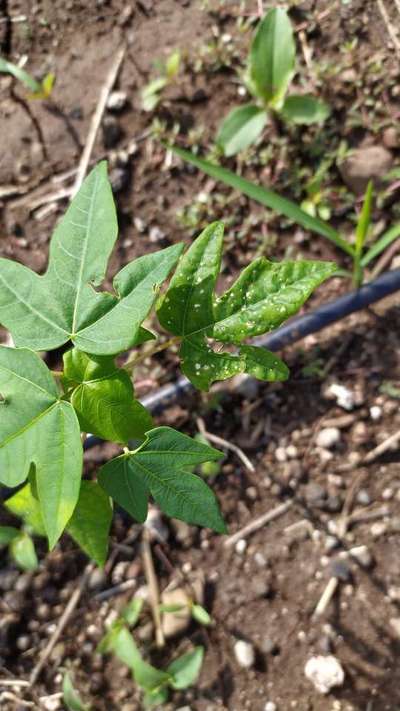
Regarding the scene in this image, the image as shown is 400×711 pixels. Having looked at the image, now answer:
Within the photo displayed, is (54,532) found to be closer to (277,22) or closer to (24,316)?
(24,316)

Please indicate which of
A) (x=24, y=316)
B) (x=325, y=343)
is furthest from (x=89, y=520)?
(x=325, y=343)

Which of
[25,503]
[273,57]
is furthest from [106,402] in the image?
[273,57]

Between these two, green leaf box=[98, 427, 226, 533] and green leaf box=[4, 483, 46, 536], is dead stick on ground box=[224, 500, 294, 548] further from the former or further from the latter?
green leaf box=[98, 427, 226, 533]

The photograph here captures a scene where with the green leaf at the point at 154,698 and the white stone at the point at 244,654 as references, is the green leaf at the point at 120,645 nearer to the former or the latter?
the green leaf at the point at 154,698

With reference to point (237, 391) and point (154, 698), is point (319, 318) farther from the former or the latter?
point (154, 698)

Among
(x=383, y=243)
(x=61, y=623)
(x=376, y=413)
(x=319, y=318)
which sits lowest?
(x=61, y=623)

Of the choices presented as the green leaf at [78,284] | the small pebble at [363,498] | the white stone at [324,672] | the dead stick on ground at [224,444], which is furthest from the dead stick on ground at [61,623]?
the green leaf at [78,284]

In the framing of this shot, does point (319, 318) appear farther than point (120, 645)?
Yes
